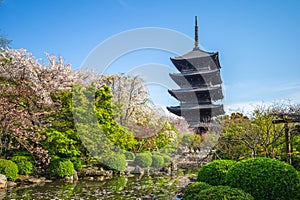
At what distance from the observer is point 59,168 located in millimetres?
11180

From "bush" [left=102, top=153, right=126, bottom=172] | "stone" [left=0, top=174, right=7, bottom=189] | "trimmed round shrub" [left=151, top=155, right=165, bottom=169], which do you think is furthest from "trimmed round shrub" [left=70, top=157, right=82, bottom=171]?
"trimmed round shrub" [left=151, top=155, right=165, bottom=169]

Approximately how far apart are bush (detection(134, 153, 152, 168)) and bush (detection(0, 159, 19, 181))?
23.1ft

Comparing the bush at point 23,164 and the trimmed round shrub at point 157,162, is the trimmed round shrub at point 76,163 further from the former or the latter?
the trimmed round shrub at point 157,162

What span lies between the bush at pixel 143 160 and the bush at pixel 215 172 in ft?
30.8

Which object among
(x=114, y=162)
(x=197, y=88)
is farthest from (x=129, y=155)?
(x=197, y=88)

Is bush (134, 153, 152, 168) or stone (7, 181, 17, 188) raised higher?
bush (134, 153, 152, 168)

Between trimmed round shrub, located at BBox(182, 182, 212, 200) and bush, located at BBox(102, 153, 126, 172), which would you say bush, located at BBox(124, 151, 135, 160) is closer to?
bush, located at BBox(102, 153, 126, 172)

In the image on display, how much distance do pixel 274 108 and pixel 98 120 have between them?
24.4 feet

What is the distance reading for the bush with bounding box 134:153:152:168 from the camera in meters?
15.6

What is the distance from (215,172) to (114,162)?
318 inches

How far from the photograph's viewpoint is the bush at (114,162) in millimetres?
13328

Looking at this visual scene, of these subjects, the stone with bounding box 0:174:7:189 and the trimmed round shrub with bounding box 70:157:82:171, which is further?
the trimmed round shrub with bounding box 70:157:82:171

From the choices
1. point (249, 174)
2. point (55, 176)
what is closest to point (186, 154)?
point (55, 176)

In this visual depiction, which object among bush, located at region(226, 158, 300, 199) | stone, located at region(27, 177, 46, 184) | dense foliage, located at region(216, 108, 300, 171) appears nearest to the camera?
bush, located at region(226, 158, 300, 199)
